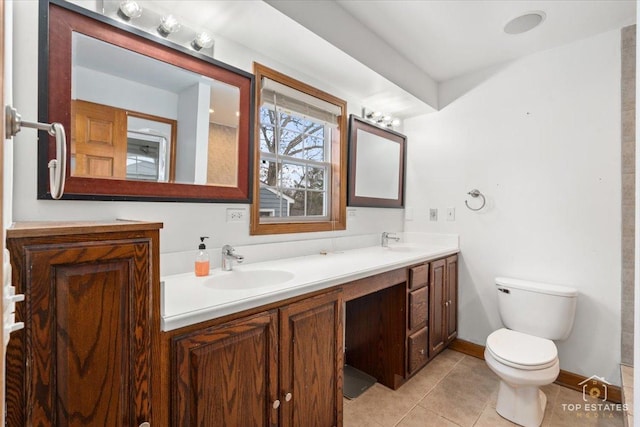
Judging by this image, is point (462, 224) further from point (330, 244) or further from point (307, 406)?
point (307, 406)

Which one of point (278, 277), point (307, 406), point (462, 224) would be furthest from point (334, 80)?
point (307, 406)

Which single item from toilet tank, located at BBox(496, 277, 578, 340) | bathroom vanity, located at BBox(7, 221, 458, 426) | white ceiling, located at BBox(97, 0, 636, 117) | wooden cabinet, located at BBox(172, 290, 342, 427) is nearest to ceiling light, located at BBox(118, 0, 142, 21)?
white ceiling, located at BBox(97, 0, 636, 117)

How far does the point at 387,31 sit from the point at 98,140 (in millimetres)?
1793

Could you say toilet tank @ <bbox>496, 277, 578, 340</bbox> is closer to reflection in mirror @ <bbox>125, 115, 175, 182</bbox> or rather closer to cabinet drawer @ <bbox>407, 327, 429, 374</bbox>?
cabinet drawer @ <bbox>407, 327, 429, 374</bbox>

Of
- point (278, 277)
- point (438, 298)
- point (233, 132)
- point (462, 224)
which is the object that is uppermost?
point (233, 132)

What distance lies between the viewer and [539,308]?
6.32ft

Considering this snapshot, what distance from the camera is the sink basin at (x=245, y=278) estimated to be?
138cm

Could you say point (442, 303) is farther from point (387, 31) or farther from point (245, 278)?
point (387, 31)

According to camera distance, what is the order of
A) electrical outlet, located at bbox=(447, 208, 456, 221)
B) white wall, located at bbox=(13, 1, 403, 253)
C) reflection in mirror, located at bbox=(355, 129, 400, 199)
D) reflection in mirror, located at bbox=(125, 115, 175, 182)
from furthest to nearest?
1. electrical outlet, located at bbox=(447, 208, 456, 221)
2. reflection in mirror, located at bbox=(355, 129, 400, 199)
3. reflection in mirror, located at bbox=(125, 115, 175, 182)
4. white wall, located at bbox=(13, 1, 403, 253)

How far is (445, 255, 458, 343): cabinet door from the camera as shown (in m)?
2.37

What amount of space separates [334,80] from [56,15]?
1.49 m

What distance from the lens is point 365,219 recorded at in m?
2.49

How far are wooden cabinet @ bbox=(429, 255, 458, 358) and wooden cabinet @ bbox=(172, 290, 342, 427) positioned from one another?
1.04m

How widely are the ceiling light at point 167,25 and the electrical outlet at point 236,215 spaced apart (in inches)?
34.4
